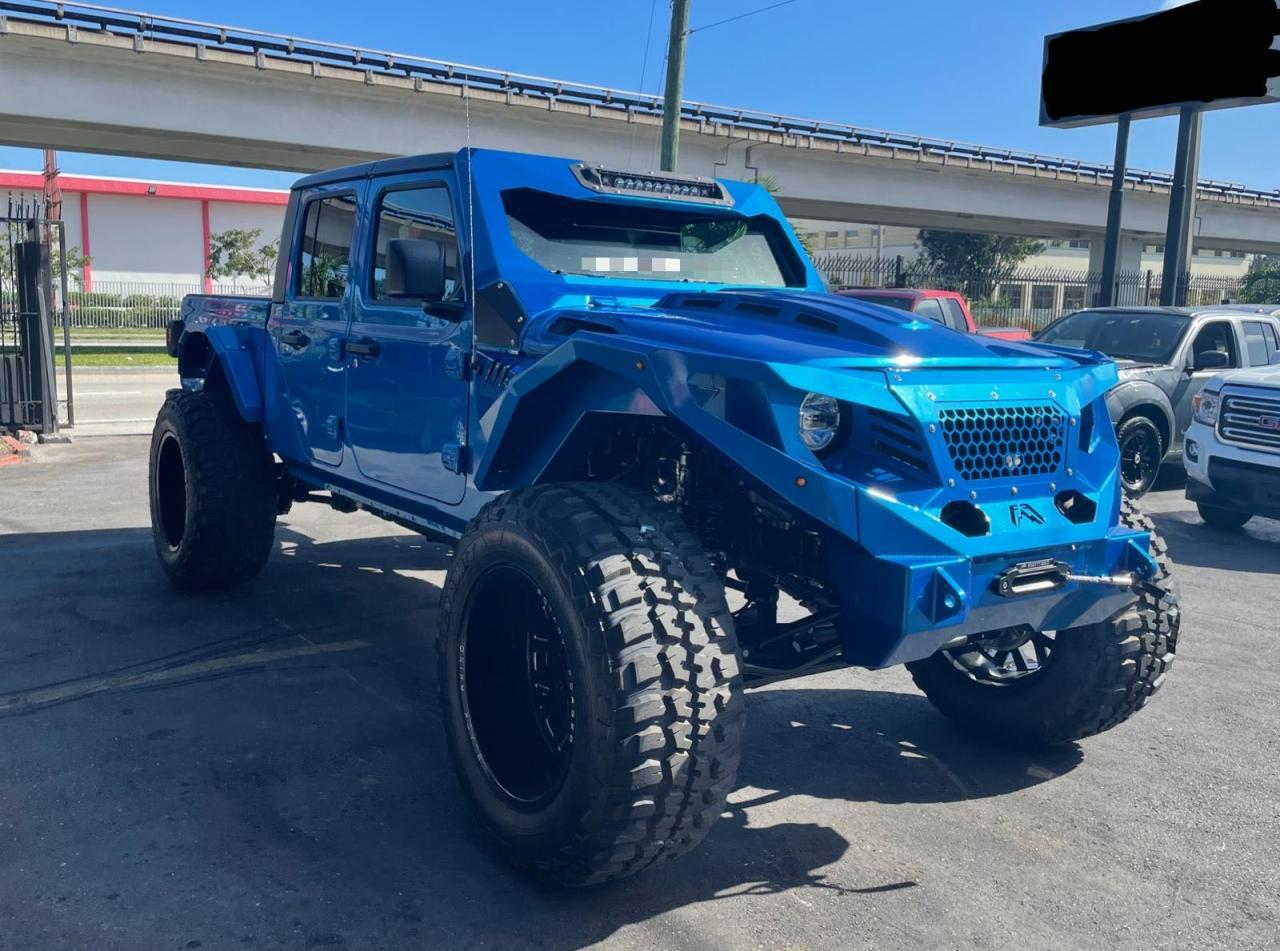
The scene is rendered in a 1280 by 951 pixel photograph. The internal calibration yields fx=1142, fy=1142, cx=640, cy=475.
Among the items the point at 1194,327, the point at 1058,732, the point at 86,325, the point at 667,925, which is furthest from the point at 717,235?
the point at 86,325

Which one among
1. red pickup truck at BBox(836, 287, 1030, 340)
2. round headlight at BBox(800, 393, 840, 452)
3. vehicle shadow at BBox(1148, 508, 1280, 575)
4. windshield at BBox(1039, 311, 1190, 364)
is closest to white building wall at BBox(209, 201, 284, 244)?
red pickup truck at BBox(836, 287, 1030, 340)

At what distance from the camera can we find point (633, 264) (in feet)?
14.5

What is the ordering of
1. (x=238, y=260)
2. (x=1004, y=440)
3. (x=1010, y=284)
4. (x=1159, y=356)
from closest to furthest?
(x=1004, y=440) → (x=1159, y=356) → (x=1010, y=284) → (x=238, y=260)

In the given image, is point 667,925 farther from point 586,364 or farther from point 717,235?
point 717,235

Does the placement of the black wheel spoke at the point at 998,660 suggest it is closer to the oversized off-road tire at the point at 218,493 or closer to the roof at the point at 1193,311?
the oversized off-road tire at the point at 218,493

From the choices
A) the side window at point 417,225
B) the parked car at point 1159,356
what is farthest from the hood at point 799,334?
the parked car at point 1159,356

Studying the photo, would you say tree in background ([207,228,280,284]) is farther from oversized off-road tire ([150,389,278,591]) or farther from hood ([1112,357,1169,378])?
oversized off-road tire ([150,389,278,591])

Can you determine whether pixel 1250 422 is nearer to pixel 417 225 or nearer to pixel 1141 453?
pixel 1141 453

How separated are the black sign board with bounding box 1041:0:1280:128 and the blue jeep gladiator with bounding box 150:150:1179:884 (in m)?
11.0

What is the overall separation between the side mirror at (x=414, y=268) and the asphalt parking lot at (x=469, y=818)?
1633mm

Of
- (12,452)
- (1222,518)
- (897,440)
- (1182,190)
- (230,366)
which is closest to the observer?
(897,440)

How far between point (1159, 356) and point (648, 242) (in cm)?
750

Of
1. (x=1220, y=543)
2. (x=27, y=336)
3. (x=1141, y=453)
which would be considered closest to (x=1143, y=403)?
(x=1141, y=453)

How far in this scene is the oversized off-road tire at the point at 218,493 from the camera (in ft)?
18.7
